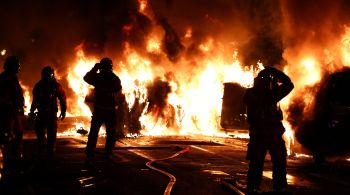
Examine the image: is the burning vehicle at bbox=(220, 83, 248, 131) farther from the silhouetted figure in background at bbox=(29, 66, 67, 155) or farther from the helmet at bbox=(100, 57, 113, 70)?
the silhouetted figure in background at bbox=(29, 66, 67, 155)

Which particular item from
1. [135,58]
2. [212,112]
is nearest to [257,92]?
[135,58]

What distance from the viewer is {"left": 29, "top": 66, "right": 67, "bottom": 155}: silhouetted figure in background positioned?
1002cm

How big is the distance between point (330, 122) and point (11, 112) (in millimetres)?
6936

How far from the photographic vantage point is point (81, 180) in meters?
7.08

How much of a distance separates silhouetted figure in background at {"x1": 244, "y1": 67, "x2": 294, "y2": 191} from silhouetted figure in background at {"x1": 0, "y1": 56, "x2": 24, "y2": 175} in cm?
337

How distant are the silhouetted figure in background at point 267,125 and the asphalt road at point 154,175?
12.7 inches

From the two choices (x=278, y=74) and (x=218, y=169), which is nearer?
(x=278, y=74)

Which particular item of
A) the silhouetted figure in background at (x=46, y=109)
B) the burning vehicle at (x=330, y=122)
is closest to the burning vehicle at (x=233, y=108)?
Result: the burning vehicle at (x=330, y=122)

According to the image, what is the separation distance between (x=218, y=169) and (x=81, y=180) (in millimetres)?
3083

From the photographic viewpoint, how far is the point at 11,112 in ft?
22.8

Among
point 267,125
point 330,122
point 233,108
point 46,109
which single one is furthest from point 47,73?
point 233,108

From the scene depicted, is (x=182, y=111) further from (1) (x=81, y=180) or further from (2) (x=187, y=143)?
(1) (x=81, y=180)

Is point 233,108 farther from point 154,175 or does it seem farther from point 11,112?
point 11,112

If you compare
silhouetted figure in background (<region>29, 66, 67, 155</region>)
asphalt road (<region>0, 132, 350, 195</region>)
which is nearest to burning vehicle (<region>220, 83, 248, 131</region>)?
asphalt road (<region>0, 132, 350, 195</region>)
